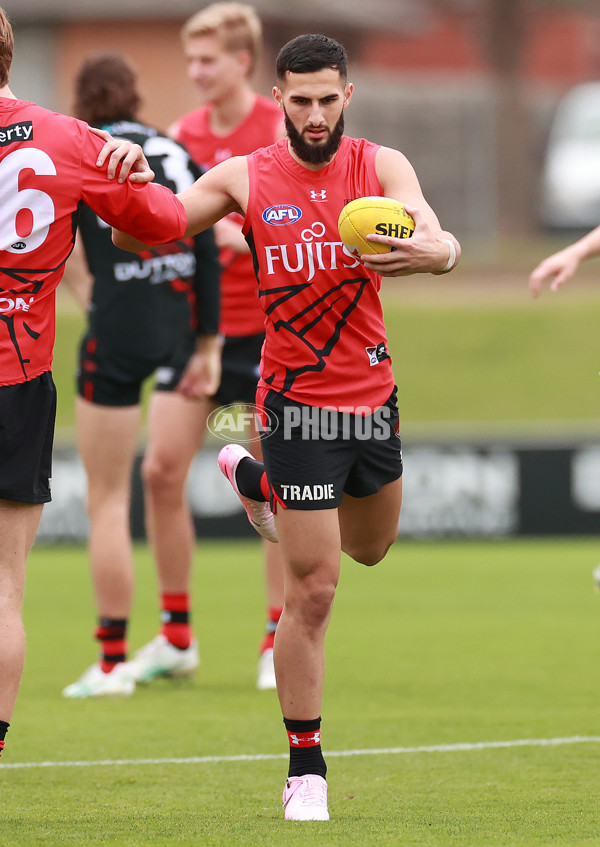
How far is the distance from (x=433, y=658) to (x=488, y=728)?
1809mm

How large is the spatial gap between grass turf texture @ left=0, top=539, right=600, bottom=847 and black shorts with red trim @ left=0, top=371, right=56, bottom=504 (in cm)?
95

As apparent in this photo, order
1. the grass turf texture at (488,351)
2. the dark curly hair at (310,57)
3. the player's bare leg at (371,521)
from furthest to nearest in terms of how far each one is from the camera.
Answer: the grass turf texture at (488,351)
the player's bare leg at (371,521)
the dark curly hair at (310,57)

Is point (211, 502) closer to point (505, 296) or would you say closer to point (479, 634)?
point (479, 634)

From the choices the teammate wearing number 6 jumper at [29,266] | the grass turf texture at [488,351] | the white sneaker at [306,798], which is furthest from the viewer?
the grass turf texture at [488,351]

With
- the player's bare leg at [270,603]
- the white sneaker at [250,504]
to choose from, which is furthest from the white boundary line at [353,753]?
the player's bare leg at [270,603]

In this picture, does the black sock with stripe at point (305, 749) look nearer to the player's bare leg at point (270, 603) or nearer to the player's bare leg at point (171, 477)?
the player's bare leg at point (270, 603)

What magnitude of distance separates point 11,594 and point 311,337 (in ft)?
3.86

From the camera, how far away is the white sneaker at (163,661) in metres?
7.02

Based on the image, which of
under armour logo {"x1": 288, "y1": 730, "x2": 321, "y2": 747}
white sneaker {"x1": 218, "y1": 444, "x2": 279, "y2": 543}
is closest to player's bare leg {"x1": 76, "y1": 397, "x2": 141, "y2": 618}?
white sneaker {"x1": 218, "y1": 444, "x2": 279, "y2": 543}

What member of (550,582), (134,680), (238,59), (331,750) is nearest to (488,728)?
(331,750)

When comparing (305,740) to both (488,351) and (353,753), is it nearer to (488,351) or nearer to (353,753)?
(353,753)

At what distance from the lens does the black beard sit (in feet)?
14.9

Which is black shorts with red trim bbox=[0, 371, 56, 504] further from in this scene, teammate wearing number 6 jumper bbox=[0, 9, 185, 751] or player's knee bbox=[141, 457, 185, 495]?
player's knee bbox=[141, 457, 185, 495]

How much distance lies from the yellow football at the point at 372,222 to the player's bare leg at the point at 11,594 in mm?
1211
